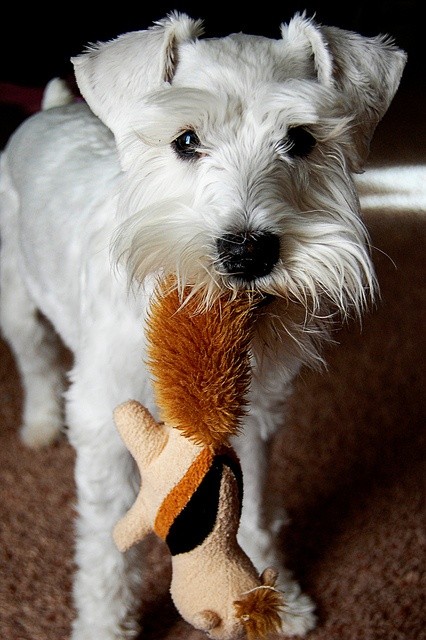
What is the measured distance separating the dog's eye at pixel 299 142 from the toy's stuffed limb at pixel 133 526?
53 centimetres

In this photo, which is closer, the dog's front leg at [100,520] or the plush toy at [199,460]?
the plush toy at [199,460]

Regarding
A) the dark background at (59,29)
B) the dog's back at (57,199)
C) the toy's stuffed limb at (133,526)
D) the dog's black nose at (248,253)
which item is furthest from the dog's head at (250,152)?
the dark background at (59,29)

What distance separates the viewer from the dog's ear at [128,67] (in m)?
1.19

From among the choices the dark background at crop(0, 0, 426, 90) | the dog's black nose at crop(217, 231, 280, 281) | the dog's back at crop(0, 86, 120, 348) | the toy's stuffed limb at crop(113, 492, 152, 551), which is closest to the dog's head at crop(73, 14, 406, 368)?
the dog's black nose at crop(217, 231, 280, 281)

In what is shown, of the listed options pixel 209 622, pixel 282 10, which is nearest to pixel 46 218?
pixel 209 622

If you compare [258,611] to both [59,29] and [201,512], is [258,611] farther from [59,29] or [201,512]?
[59,29]

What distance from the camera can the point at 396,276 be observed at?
8.35 feet

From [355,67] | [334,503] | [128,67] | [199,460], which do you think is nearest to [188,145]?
[128,67]

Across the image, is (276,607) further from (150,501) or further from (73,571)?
(73,571)

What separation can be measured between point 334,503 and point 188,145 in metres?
0.93

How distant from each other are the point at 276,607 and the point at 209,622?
92 mm

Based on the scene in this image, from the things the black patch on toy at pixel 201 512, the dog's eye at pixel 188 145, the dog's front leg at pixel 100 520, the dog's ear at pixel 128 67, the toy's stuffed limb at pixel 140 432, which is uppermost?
the dog's ear at pixel 128 67

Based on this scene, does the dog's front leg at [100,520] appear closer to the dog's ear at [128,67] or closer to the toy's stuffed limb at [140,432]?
the toy's stuffed limb at [140,432]

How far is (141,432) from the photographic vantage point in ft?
3.47
